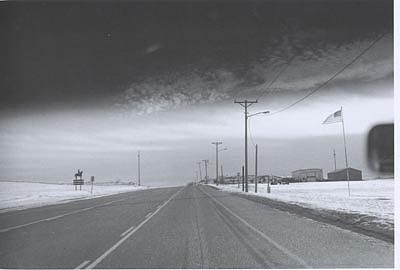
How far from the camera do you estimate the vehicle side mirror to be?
8062mm

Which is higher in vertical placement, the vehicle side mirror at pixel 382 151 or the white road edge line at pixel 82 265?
the vehicle side mirror at pixel 382 151

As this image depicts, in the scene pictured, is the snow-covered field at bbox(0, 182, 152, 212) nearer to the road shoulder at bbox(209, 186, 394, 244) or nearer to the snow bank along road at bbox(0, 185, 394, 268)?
the snow bank along road at bbox(0, 185, 394, 268)

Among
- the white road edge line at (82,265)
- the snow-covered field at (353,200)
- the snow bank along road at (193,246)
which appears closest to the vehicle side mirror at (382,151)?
the snow bank along road at (193,246)

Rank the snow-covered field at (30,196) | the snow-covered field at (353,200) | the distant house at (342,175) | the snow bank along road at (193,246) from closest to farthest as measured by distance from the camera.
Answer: the snow bank along road at (193,246), the snow-covered field at (353,200), the snow-covered field at (30,196), the distant house at (342,175)

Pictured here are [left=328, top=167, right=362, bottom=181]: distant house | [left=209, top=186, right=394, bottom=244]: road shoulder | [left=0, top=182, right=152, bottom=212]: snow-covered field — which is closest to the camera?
[left=209, top=186, right=394, bottom=244]: road shoulder

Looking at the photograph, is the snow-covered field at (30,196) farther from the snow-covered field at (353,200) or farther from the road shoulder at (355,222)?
the snow-covered field at (353,200)

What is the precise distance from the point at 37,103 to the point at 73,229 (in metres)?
4.02

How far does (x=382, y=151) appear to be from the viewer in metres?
8.12

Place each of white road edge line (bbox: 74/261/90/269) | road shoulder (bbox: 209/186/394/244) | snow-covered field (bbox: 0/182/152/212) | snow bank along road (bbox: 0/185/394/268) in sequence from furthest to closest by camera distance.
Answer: snow-covered field (bbox: 0/182/152/212), road shoulder (bbox: 209/186/394/244), snow bank along road (bbox: 0/185/394/268), white road edge line (bbox: 74/261/90/269)

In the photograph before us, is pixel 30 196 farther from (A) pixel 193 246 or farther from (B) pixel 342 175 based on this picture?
(B) pixel 342 175

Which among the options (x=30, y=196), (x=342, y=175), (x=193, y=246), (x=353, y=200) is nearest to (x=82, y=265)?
(x=193, y=246)

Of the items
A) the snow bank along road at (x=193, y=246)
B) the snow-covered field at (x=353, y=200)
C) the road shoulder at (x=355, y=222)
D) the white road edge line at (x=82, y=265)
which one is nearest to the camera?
the white road edge line at (x=82, y=265)

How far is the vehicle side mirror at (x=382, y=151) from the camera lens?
806 cm

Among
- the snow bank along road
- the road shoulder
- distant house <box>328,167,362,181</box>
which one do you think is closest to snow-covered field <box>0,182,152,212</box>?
the snow bank along road
